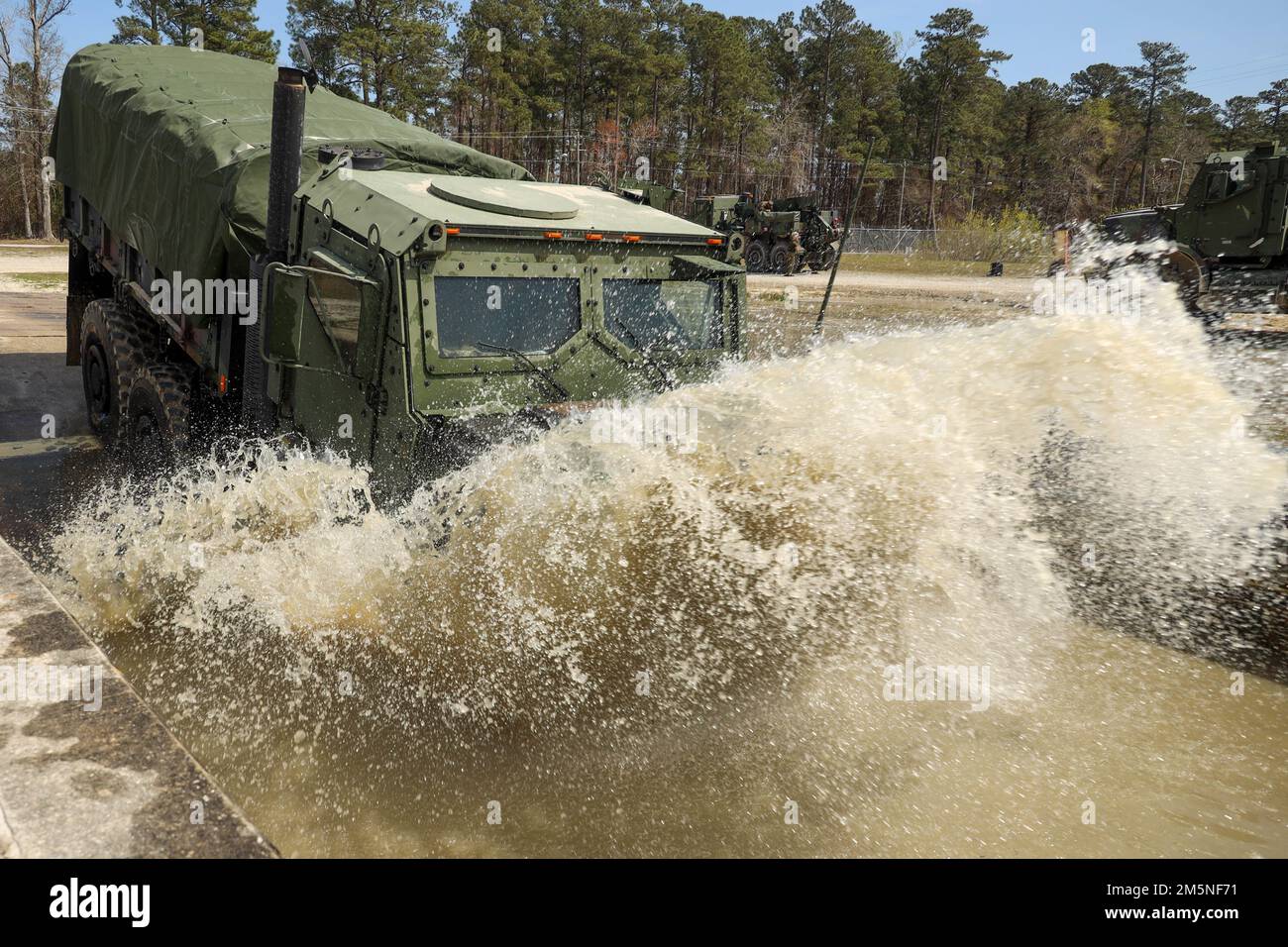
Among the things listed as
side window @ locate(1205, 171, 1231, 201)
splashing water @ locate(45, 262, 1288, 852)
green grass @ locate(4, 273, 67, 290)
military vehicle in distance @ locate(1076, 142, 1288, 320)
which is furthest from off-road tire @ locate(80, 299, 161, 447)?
side window @ locate(1205, 171, 1231, 201)

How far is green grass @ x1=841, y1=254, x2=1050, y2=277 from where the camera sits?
3244 centimetres

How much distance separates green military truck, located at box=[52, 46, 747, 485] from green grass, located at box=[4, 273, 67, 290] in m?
14.8

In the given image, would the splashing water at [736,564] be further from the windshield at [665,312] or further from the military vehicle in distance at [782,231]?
the military vehicle in distance at [782,231]

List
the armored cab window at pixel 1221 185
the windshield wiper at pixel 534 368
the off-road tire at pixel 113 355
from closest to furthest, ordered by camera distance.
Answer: the windshield wiper at pixel 534 368 → the off-road tire at pixel 113 355 → the armored cab window at pixel 1221 185

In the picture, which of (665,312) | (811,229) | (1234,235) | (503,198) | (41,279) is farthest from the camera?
(811,229)

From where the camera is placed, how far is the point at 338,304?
498 cm

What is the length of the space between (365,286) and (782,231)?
26234mm

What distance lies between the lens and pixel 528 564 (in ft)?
15.0

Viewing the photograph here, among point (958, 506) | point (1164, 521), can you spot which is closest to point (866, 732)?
point (958, 506)

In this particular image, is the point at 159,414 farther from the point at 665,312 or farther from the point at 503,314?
the point at 665,312

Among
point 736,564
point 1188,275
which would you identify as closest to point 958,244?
point 1188,275

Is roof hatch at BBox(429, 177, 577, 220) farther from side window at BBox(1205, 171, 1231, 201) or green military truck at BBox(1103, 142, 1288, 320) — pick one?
side window at BBox(1205, 171, 1231, 201)

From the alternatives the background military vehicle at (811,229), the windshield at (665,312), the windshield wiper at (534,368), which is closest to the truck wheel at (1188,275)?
the windshield at (665,312)

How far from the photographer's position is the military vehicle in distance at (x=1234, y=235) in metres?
16.0
